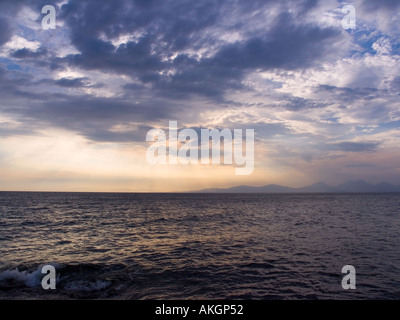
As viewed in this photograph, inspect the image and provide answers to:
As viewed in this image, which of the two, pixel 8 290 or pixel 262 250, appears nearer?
pixel 8 290

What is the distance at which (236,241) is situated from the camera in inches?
1093

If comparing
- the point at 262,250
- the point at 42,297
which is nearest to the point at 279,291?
the point at 262,250

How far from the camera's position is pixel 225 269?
17.9m
